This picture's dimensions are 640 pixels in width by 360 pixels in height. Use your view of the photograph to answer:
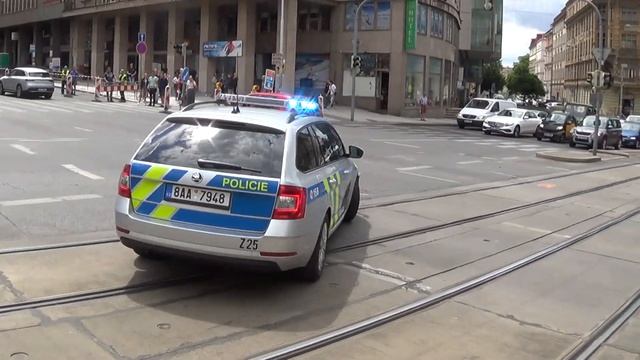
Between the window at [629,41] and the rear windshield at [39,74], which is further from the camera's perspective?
the window at [629,41]

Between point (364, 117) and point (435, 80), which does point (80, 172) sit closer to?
point (364, 117)

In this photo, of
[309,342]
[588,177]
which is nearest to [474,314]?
[309,342]

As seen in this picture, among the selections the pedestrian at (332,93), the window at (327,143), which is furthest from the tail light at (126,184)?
the pedestrian at (332,93)

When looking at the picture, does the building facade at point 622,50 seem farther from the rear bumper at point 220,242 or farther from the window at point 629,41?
the rear bumper at point 220,242

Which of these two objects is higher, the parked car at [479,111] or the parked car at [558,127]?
the parked car at [479,111]

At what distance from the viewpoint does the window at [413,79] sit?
4375cm

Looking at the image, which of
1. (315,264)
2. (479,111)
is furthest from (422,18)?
(315,264)

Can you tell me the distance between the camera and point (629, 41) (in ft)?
327

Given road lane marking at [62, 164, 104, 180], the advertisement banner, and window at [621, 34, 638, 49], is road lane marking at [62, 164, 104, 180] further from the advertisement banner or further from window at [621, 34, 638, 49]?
window at [621, 34, 638, 49]

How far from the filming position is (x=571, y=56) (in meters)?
131

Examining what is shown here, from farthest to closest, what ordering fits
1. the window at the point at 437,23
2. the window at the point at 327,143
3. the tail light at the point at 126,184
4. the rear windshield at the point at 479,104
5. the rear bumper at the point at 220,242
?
the window at the point at 437,23
the rear windshield at the point at 479,104
the window at the point at 327,143
the tail light at the point at 126,184
the rear bumper at the point at 220,242

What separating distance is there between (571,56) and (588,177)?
404 ft

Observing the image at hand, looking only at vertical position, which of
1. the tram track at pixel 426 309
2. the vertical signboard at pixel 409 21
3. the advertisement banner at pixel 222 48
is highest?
the vertical signboard at pixel 409 21

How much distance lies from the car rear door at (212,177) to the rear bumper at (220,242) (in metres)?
0.04
